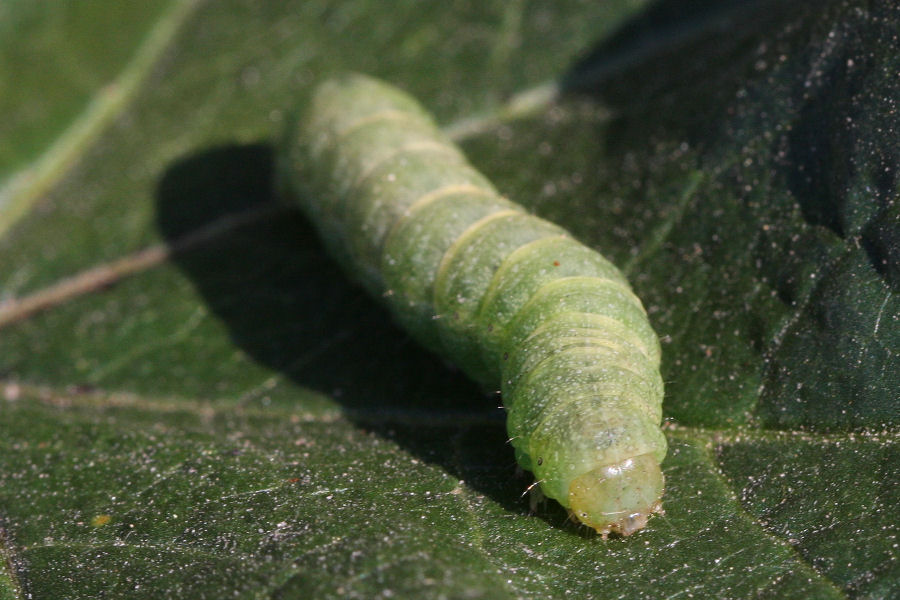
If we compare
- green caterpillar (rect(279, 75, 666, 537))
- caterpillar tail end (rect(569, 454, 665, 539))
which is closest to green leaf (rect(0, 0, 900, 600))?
caterpillar tail end (rect(569, 454, 665, 539))

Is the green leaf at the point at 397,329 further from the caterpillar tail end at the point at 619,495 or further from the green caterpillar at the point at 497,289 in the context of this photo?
the green caterpillar at the point at 497,289

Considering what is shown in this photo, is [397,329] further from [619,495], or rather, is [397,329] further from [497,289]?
[619,495]

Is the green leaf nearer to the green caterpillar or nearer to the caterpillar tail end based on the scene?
the caterpillar tail end

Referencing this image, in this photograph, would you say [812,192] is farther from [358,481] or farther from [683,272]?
[358,481]

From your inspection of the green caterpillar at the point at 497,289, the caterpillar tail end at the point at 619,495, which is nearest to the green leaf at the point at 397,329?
the caterpillar tail end at the point at 619,495

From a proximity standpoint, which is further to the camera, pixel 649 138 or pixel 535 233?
pixel 649 138

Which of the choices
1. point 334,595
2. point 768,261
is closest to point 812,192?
point 768,261

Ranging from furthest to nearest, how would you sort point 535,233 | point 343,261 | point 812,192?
1. point 343,261
2. point 535,233
3. point 812,192
